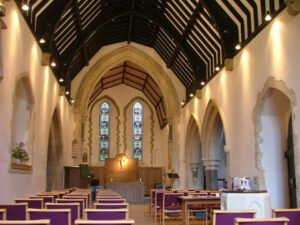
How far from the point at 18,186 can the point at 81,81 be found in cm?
1023

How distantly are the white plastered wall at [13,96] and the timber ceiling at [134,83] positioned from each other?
892 cm

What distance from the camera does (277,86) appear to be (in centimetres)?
854

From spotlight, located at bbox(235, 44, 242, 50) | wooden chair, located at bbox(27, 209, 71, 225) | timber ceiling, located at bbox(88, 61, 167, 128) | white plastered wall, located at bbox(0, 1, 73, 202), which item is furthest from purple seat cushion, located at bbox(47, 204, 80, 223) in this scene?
timber ceiling, located at bbox(88, 61, 167, 128)

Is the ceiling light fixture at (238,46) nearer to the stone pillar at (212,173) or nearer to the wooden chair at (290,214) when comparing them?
the stone pillar at (212,173)

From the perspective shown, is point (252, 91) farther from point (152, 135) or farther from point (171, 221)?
point (152, 135)

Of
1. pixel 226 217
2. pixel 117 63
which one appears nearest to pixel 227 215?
pixel 226 217

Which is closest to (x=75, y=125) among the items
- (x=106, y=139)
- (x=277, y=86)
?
(x=106, y=139)

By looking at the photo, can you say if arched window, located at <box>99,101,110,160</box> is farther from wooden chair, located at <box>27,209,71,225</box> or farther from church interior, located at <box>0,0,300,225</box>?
wooden chair, located at <box>27,209,71,225</box>

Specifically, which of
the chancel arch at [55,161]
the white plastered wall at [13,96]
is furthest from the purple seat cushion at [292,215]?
the chancel arch at [55,161]

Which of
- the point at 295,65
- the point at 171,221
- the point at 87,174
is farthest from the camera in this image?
the point at 87,174

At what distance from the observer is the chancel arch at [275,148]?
9.52 metres

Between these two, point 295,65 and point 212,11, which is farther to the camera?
point 212,11

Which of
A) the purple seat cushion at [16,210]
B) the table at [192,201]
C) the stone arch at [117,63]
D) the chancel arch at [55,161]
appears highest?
the stone arch at [117,63]

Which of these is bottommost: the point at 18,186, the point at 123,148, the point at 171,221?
the point at 171,221
